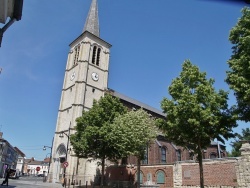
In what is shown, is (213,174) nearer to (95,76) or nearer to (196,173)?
(196,173)

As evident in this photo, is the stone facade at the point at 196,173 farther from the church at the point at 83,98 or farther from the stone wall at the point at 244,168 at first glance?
the church at the point at 83,98

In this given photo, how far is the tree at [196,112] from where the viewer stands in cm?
1786

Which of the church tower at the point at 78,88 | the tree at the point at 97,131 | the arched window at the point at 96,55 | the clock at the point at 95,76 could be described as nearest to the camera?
the tree at the point at 97,131

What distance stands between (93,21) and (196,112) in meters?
45.7

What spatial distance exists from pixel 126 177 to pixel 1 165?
4334 centimetres

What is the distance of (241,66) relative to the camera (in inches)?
624

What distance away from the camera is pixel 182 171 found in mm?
29453

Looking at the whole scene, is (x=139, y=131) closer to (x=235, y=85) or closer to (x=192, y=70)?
(x=192, y=70)

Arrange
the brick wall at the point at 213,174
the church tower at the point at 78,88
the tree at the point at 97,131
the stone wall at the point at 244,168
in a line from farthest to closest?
1. the church tower at the point at 78,88
2. the tree at the point at 97,131
3. the brick wall at the point at 213,174
4. the stone wall at the point at 244,168

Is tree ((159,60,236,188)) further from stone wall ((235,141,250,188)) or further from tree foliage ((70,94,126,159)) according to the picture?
tree foliage ((70,94,126,159))

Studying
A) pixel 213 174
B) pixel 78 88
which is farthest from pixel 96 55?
pixel 213 174

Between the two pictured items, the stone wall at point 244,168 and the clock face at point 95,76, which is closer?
the stone wall at point 244,168

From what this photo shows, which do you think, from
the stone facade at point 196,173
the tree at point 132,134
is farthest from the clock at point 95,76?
the tree at point 132,134

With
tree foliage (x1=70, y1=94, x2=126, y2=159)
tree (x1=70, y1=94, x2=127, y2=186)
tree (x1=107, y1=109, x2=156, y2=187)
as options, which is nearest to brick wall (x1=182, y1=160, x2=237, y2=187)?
tree (x1=107, y1=109, x2=156, y2=187)
